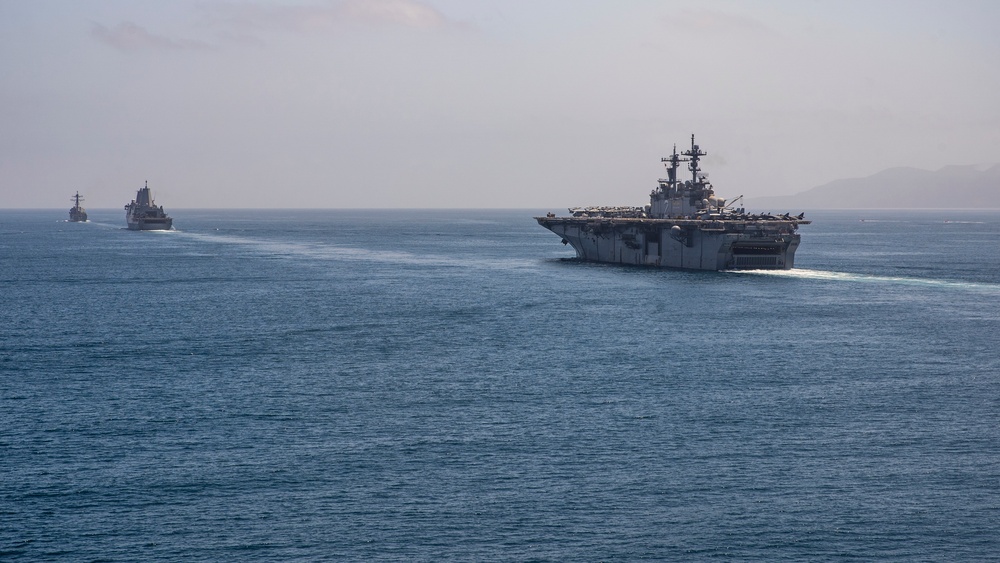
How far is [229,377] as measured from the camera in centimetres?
5278

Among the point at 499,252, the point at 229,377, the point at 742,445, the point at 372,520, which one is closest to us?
the point at 372,520

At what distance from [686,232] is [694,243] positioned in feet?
5.91

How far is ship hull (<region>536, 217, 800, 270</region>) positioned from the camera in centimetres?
10188

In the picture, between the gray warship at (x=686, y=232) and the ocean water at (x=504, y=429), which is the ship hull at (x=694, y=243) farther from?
the ocean water at (x=504, y=429)

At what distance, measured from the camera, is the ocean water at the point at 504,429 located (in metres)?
30.7

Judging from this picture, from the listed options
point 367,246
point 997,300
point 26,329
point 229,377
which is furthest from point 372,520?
point 367,246

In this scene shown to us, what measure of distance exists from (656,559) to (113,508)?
17147 mm

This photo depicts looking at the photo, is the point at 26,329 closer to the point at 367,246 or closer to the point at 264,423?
the point at 264,423

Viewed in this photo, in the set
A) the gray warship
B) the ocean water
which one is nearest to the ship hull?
the gray warship

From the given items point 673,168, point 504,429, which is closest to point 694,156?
point 673,168

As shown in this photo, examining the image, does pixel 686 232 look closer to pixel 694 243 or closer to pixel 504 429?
pixel 694 243

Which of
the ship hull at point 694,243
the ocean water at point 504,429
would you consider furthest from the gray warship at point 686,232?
the ocean water at point 504,429

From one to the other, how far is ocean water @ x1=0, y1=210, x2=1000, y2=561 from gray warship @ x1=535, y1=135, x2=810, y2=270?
17021mm

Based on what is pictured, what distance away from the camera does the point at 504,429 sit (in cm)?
4175
